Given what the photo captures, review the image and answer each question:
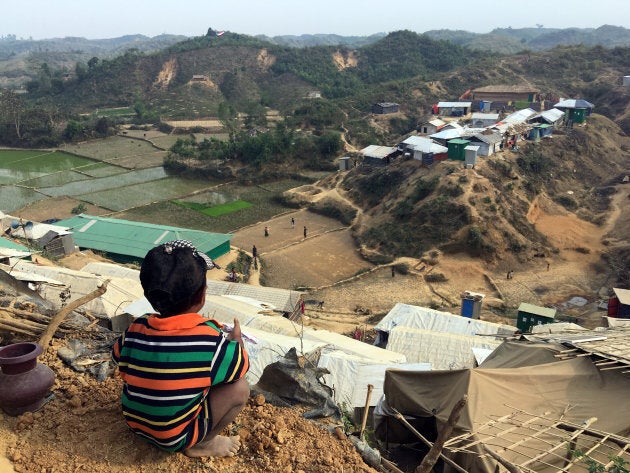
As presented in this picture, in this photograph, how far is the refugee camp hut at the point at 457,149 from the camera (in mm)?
30031

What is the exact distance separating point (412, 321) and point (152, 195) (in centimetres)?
2810

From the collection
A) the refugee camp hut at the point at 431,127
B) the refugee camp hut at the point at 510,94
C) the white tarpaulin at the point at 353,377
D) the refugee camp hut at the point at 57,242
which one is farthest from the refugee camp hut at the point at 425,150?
the white tarpaulin at the point at 353,377

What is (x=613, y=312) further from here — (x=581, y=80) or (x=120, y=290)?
(x=581, y=80)

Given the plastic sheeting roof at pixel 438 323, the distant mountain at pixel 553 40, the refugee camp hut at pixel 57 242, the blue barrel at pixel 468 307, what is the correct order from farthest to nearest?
the distant mountain at pixel 553 40
the refugee camp hut at pixel 57 242
the blue barrel at pixel 468 307
the plastic sheeting roof at pixel 438 323

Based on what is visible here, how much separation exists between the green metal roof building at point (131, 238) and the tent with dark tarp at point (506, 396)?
16.6 metres

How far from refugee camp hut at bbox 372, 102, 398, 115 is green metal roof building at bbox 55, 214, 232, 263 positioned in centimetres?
3230

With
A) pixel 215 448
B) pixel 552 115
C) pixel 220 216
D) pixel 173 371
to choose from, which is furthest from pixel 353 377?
pixel 552 115

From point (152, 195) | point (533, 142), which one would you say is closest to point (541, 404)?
point (533, 142)

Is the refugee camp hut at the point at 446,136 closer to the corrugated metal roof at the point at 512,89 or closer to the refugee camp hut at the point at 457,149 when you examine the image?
the refugee camp hut at the point at 457,149

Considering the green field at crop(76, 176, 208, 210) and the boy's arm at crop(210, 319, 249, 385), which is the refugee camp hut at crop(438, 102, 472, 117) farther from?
the boy's arm at crop(210, 319, 249, 385)

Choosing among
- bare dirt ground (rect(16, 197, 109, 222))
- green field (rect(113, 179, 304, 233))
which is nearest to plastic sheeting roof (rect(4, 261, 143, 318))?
green field (rect(113, 179, 304, 233))

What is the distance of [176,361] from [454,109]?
47.5m

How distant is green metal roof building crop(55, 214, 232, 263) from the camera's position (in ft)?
77.8

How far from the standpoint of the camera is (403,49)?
83688 mm
